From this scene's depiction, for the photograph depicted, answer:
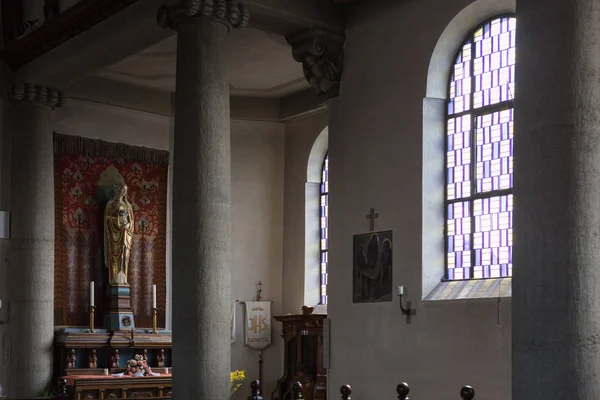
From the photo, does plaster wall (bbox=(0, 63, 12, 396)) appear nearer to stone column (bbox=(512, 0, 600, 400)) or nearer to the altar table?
the altar table

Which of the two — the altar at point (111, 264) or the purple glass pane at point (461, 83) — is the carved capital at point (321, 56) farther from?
the altar at point (111, 264)

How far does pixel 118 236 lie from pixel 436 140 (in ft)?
20.8

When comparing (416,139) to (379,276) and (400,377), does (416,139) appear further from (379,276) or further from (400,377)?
(400,377)

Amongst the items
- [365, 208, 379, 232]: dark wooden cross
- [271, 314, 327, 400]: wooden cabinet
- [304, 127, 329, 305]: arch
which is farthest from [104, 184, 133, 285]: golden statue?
[365, 208, 379, 232]: dark wooden cross

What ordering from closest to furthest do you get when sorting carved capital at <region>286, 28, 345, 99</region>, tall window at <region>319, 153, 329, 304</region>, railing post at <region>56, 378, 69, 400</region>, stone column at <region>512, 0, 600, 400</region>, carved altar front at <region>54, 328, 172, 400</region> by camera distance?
stone column at <region>512, 0, 600, 400</region> → carved capital at <region>286, 28, 345, 99</region> → railing post at <region>56, 378, 69, 400</region> → carved altar front at <region>54, 328, 172, 400</region> → tall window at <region>319, 153, 329, 304</region>

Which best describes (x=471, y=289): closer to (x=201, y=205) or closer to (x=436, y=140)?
(x=436, y=140)

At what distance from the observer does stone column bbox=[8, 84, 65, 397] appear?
12828 millimetres

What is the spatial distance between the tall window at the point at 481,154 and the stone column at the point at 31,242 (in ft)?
20.2

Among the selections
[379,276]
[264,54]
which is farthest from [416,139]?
[264,54]

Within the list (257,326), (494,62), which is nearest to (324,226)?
(257,326)

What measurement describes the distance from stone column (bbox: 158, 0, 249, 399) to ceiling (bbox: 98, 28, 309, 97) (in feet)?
9.88

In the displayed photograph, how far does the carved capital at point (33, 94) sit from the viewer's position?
1303 centimetres

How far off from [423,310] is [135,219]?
22.4ft

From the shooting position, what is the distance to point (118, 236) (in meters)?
14.5
